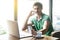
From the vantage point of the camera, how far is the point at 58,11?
4.50 feet

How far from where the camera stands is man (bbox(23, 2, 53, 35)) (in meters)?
1.39

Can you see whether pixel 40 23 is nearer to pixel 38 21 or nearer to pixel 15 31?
pixel 38 21

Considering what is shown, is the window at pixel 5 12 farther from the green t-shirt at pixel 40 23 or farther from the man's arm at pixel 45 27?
the man's arm at pixel 45 27

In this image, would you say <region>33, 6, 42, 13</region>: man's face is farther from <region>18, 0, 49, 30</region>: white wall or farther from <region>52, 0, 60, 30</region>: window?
<region>52, 0, 60, 30</region>: window

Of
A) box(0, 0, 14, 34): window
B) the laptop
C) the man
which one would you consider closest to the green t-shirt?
the man

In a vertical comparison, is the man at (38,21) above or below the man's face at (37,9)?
below

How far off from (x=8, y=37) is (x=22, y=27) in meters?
0.19

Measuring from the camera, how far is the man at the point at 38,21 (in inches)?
54.6

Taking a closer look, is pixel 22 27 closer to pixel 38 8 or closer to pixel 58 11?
pixel 38 8

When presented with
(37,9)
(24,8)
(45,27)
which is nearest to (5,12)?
(24,8)

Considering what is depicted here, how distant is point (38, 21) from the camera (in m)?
1.40

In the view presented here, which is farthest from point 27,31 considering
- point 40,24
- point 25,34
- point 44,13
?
point 44,13

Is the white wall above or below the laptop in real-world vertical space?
above

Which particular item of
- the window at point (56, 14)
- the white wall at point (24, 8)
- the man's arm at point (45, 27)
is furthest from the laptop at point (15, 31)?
the window at point (56, 14)
